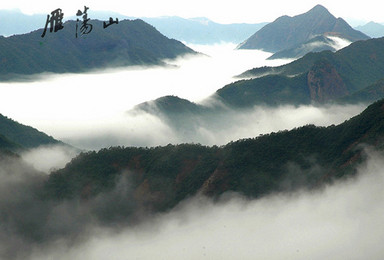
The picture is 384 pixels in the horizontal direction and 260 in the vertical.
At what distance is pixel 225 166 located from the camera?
518 ft

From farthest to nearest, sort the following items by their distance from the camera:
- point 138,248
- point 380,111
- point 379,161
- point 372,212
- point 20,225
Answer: point 20,225 → point 380,111 → point 138,248 → point 379,161 → point 372,212

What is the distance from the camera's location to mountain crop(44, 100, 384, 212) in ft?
481

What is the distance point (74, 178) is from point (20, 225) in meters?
23.1

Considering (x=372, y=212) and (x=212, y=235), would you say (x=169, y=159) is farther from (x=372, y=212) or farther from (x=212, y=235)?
(x=372, y=212)

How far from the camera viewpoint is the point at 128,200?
163125mm

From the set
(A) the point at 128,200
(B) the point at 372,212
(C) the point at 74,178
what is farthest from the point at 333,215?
(C) the point at 74,178

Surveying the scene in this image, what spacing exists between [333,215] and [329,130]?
44.2m

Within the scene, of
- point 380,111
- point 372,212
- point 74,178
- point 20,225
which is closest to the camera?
point 372,212

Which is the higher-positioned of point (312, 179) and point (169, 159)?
point (169, 159)

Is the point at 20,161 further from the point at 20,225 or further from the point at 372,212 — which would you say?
the point at 372,212

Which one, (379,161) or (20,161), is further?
(20,161)

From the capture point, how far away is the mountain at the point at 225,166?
481 feet

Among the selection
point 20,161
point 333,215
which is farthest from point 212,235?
point 20,161

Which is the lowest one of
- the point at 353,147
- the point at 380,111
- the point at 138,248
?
the point at 138,248
